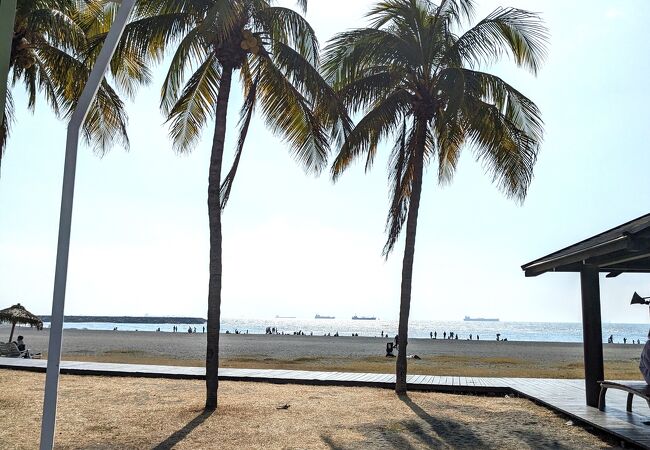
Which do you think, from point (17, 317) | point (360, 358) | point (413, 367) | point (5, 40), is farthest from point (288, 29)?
point (360, 358)

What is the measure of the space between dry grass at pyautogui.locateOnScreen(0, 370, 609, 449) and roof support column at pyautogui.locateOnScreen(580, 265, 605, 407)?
90 cm

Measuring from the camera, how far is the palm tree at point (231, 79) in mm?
10484

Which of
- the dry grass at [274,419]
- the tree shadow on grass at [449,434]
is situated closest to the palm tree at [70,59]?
the dry grass at [274,419]

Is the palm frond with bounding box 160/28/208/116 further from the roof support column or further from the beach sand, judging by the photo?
the beach sand

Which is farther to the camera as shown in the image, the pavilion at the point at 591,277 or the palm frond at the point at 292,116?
the palm frond at the point at 292,116

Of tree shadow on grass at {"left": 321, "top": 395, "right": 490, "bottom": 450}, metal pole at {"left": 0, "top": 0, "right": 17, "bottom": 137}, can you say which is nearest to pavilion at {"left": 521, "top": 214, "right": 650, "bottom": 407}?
tree shadow on grass at {"left": 321, "top": 395, "right": 490, "bottom": 450}

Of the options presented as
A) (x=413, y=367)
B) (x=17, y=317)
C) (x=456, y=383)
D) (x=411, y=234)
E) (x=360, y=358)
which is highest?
(x=411, y=234)

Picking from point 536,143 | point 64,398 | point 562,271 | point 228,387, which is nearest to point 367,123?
point 536,143

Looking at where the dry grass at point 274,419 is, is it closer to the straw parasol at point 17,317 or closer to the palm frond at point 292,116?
the palm frond at point 292,116

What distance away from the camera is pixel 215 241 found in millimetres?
10758

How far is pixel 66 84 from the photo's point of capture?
13.2 meters

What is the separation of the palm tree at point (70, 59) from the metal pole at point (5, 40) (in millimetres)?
8208

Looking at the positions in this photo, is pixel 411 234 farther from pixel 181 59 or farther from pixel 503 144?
pixel 181 59

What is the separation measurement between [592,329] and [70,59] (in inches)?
448
